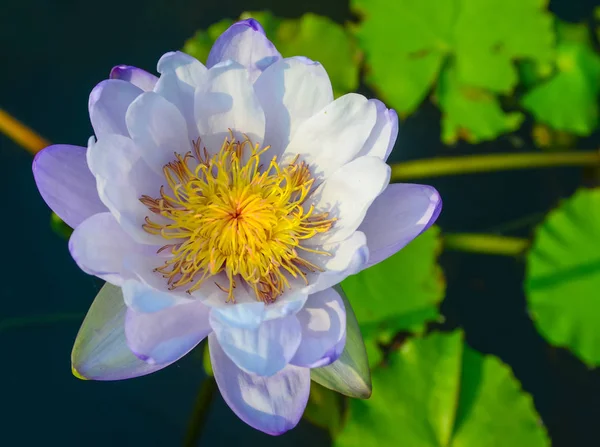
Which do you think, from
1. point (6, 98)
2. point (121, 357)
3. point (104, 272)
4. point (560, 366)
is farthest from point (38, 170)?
point (560, 366)

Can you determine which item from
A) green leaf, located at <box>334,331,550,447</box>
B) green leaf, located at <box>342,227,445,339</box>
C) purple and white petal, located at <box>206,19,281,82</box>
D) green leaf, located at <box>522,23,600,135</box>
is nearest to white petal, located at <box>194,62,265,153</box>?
purple and white petal, located at <box>206,19,281,82</box>

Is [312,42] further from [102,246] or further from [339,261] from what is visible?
[102,246]

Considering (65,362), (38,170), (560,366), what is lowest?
(560,366)

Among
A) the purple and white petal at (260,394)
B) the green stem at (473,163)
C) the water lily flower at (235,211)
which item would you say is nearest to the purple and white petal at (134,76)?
the water lily flower at (235,211)

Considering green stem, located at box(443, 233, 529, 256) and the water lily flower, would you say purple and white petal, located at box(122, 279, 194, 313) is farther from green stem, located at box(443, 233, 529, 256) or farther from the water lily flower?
green stem, located at box(443, 233, 529, 256)

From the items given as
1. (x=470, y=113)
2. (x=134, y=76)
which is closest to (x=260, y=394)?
(x=134, y=76)

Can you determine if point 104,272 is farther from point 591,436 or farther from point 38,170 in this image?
point 591,436
